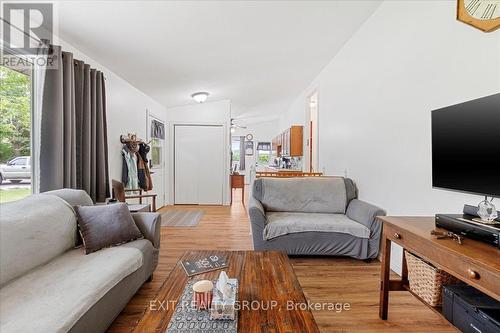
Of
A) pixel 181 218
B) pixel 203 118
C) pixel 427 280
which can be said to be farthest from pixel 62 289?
pixel 203 118

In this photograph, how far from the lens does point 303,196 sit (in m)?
3.21

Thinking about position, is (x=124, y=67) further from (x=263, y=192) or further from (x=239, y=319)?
(x=239, y=319)

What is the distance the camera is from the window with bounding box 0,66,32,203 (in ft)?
6.67

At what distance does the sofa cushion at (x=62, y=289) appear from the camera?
1103 millimetres

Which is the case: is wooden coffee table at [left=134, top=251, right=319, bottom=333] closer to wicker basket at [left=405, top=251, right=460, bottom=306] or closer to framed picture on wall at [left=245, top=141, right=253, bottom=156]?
wicker basket at [left=405, top=251, right=460, bottom=306]

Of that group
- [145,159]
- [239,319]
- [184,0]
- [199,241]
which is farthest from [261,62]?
[239,319]

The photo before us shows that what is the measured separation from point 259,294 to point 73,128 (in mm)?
2381

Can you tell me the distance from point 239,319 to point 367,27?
3370 mm

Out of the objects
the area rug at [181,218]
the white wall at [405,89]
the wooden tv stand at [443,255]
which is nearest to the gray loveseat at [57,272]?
the wooden tv stand at [443,255]

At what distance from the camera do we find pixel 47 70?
7.40 ft

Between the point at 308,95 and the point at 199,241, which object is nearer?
the point at 199,241

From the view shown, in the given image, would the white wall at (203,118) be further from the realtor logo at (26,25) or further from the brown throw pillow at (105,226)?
the brown throw pillow at (105,226)

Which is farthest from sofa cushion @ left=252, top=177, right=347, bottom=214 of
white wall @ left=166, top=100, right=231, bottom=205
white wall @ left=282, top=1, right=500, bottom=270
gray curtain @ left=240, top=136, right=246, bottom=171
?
gray curtain @ left=240, top=136, right=246, bottom=171

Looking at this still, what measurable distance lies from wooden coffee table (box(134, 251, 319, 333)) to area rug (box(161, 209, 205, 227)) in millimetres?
2450
